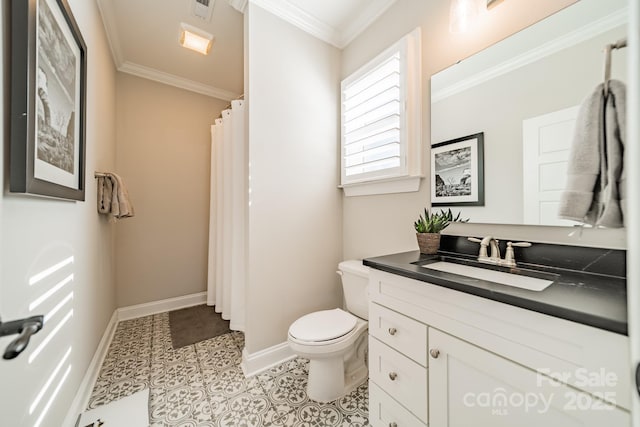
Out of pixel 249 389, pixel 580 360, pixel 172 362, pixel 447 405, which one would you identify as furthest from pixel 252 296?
pixel 580 360

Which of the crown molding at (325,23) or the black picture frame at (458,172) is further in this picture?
the crown molding at (325,23)

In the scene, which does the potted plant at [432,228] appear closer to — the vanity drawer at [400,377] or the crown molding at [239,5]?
the vanity drawer at [400,377]

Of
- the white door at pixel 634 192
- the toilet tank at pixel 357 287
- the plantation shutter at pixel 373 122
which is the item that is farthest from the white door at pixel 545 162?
the toilet tank at pixel 357 287

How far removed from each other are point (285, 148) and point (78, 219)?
4.27 feet

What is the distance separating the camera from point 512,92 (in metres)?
1.14

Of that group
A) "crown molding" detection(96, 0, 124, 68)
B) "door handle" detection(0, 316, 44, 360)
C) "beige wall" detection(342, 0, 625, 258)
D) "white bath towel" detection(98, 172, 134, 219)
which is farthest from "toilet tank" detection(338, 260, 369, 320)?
"crown molding" detection(96, 0, 124, 68)

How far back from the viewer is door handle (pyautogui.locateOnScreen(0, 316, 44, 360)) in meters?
0.47

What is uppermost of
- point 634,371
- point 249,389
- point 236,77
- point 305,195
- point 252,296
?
point 236,77

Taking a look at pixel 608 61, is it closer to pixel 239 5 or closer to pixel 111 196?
pixel 239 5

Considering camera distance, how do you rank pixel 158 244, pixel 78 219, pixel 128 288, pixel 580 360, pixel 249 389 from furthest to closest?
pixel 158 244
pixel 128 288
pixel 249 389
pixel 78 219
pixel 580 360

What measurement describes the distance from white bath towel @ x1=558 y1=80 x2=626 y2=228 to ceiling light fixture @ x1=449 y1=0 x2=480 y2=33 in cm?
81

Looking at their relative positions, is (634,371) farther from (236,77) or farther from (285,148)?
(236,77)

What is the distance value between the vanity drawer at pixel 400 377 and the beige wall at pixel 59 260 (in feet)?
4.24

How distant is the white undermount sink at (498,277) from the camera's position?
897mm
